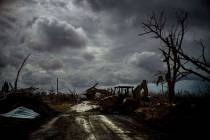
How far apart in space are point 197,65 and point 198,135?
3288mm

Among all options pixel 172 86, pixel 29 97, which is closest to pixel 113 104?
pixel 172 86

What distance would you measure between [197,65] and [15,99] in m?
16.9

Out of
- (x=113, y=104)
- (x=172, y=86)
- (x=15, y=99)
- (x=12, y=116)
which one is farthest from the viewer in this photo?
(x=113, y=104)

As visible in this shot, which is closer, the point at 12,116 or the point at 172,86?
the point at 12,116

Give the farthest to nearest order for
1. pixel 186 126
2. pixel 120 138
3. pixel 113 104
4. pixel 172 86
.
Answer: pixel 113 104
pixel 172 86
pixel 186 126
pixel 120 138

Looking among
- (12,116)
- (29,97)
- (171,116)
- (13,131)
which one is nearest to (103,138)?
(13,131)

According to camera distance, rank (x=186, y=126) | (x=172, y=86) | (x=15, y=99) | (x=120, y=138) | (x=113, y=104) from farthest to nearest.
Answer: (x=113, y=104) → (x=172, y=86) → (x=15, y=99) → (x=186, y=126) → (x=120, y=138)

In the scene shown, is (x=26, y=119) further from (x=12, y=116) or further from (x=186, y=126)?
(x=186, y=126)

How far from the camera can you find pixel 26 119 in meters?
14.1

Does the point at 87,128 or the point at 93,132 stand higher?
the point at 93,132

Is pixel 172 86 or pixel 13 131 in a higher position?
pixel 172 86

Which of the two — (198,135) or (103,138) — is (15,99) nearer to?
(103,138)

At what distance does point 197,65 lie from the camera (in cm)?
940

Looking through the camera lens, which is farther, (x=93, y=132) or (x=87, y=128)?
(x=87, y=128)
